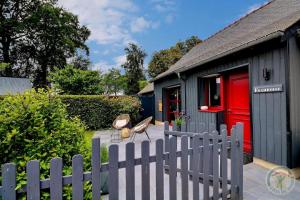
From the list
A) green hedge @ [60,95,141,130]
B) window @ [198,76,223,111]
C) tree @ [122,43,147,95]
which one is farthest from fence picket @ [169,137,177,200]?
tree @ [122,43,147,95]

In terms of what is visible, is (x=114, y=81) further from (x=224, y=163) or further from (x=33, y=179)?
(x=33, y=179)

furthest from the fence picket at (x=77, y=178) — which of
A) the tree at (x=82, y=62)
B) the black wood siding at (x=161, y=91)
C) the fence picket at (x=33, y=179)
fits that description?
the tree at (x=82, y=62)

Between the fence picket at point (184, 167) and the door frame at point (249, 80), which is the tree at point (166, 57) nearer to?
the door frame at point (249, 80)

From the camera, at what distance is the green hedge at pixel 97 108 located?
12.9m

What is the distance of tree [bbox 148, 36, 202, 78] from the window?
75.5 feet

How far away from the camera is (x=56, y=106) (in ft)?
8.28

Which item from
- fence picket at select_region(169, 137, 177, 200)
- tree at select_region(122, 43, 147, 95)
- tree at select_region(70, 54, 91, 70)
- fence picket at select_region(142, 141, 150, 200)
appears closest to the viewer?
fence picket at select_region(142, 141, 150, 200)

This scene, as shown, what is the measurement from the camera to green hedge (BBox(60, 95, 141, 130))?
1288 centimetres

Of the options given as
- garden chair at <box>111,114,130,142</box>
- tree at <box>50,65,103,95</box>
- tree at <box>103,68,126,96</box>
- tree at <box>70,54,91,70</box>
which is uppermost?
tree at <box>70,54,91,70</box>

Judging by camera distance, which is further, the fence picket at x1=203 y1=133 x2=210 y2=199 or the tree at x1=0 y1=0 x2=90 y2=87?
Answer: the tree at x1=0 y1=0 x2=90 y2=87

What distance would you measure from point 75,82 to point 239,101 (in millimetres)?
13748

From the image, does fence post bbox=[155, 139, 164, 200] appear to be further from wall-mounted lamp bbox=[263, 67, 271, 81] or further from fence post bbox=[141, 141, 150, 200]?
wall-mounted lamp bbox=[263, 67, 271, 81]

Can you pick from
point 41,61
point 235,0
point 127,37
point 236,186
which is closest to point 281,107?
point 236,186

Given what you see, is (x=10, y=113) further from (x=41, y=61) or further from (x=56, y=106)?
(x=41, y=61)
